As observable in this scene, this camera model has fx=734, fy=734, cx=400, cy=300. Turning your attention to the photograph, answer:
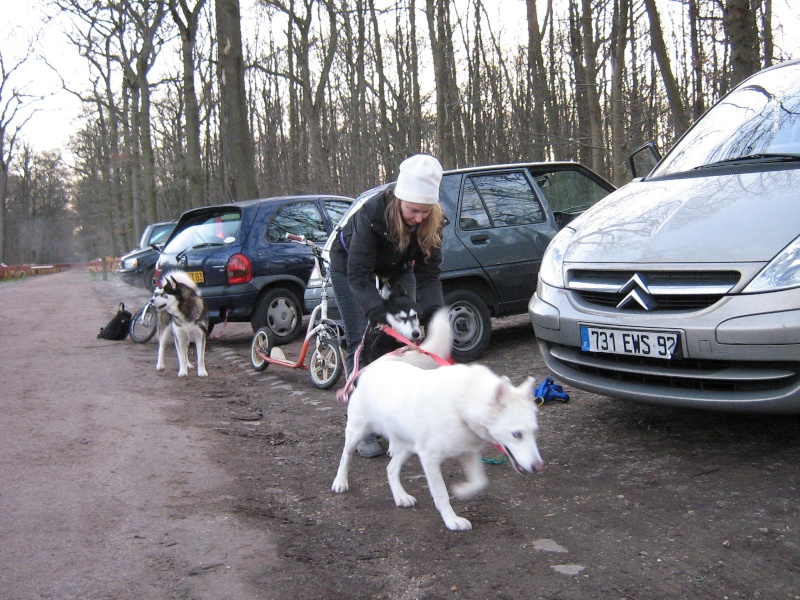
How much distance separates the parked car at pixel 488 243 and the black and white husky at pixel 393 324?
256 cm

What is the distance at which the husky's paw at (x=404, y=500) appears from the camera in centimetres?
379

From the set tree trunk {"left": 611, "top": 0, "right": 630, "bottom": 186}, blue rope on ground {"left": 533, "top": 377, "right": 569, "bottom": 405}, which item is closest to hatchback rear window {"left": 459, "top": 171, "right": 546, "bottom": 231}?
blue rope on ground {"left": 533, "top": 377, "right": 569, "bottom": 405}

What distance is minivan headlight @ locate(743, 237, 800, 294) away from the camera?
11.3 ft

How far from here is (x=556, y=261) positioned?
4.71m

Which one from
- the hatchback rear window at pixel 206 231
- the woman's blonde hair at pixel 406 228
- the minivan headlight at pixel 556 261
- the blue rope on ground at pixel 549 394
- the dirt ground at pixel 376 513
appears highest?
the hatchback rear window at pixel 206 231

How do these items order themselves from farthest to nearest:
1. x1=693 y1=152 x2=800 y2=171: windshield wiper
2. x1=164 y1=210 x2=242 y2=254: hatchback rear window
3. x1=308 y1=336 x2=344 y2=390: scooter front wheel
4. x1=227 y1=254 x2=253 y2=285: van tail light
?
x1=164 y1=210 x2=242 y2=254: hatchback rear window, x1=227 y1=254 x2=253 y2=285: van tail light, x1=308 y1=336 x2=344 y2=390: scooter front wheel, x1=693 y1=152 x2=800 y2=171: windshield wiper

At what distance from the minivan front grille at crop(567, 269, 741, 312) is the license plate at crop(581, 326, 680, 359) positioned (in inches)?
5.4

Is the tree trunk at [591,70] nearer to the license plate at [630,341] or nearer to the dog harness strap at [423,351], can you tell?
the license plate at [630,341]

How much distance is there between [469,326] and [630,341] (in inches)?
136

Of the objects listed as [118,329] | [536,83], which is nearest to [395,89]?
[536,83]

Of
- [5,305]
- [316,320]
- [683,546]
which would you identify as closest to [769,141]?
[683,546]

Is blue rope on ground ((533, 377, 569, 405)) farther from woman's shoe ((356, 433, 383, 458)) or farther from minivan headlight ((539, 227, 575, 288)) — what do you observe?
woman's shoe ((356, 433, 383, 458))

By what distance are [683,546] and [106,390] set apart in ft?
19.1

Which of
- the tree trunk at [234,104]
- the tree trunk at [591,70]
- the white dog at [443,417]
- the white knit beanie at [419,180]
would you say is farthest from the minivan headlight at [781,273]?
the tree trunk at [234,104]
